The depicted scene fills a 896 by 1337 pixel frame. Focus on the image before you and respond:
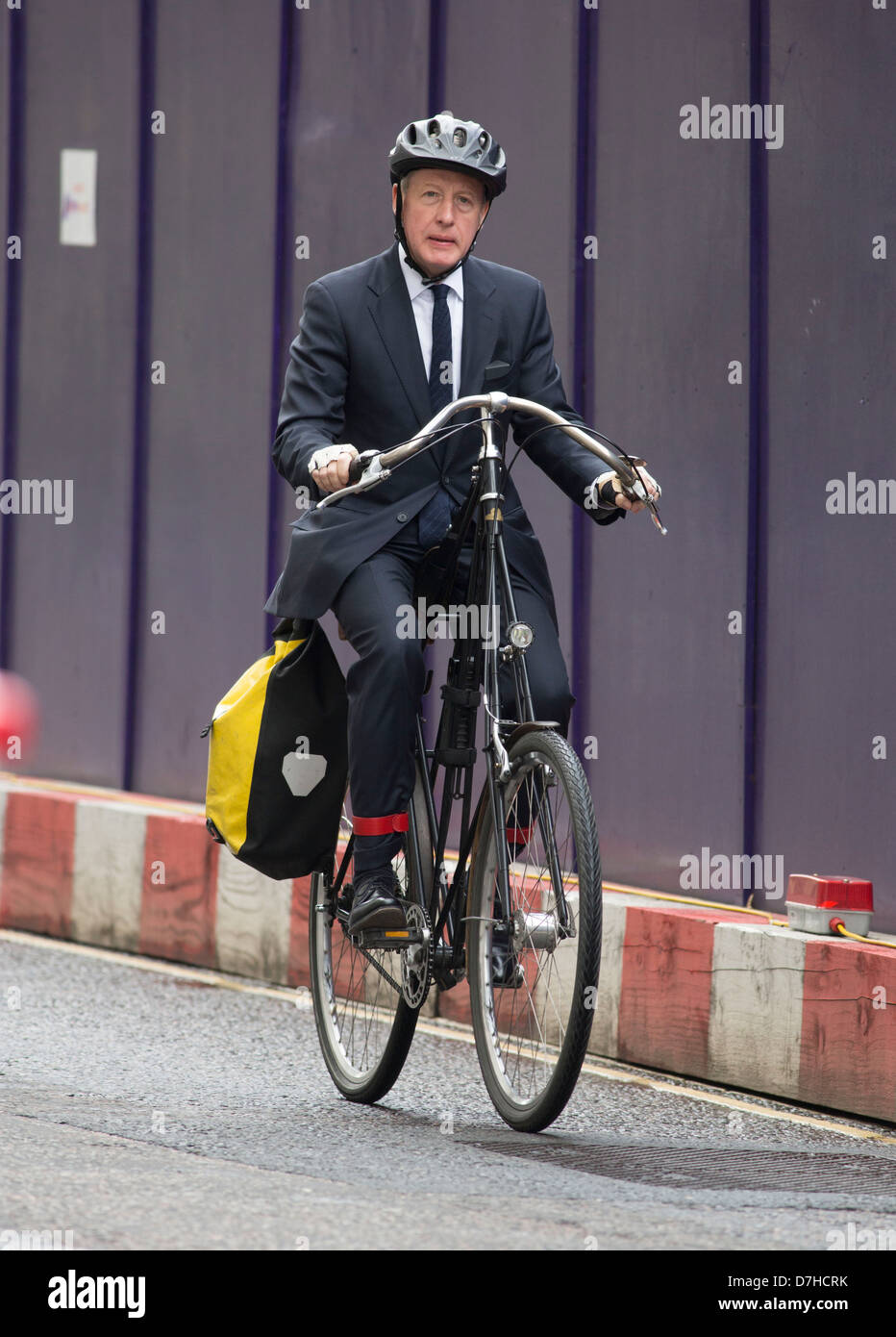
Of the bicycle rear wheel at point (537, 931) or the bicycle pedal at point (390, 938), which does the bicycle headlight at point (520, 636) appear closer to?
the bicycle rear wheel at point (537, 931)

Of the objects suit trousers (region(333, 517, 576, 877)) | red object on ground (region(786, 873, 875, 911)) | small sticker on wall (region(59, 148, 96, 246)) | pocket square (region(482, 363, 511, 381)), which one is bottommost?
red object on ground (region(786, 873, 875, 911))

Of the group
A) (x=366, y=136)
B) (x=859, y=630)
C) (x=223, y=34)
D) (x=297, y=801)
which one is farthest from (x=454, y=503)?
(x=223, y=34)

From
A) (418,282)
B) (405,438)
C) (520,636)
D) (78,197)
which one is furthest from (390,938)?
(78,197)

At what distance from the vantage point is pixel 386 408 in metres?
5.63

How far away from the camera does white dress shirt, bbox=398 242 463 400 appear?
5625mm

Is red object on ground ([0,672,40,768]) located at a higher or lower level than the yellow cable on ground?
higher

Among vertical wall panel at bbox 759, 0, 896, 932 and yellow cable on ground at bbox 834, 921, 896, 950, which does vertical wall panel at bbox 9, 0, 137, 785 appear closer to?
vertical wall panel at bbox 759, 0, 896, 932

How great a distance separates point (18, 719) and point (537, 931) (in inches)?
208

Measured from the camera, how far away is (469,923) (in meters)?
5.33

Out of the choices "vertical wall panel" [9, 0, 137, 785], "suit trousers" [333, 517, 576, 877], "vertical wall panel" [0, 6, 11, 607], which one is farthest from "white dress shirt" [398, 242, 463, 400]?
"vertical wall panel" [0, 6, 11, 607]

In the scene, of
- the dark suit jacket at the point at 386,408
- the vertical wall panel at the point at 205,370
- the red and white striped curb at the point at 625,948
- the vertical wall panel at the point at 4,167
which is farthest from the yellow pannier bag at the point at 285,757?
the vertical wall panel at the point at 4,167

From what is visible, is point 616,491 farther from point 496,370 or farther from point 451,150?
point 451,150

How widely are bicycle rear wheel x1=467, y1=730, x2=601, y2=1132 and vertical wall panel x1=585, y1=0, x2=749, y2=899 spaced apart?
67.7 inches

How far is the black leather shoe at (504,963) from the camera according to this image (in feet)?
17.2
